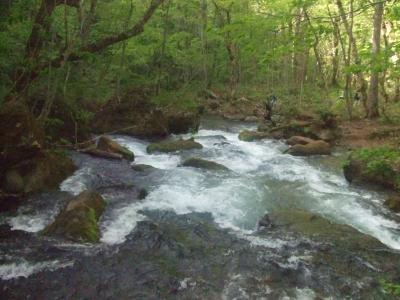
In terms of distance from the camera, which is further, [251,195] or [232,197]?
[251,195]

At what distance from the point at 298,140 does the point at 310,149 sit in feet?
4.87

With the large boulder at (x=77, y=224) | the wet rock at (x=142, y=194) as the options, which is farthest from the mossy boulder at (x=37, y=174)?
the wet rock at (x=142, y=194)

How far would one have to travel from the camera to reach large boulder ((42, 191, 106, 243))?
7.70 meters

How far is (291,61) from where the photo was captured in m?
40.1

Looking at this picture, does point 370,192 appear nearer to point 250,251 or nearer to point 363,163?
point 363,163

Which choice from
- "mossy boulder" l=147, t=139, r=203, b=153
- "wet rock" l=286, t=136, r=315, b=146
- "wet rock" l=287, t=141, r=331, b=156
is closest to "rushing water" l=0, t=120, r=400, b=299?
"mossy boulder" l=147, t=139, r=203, b=153

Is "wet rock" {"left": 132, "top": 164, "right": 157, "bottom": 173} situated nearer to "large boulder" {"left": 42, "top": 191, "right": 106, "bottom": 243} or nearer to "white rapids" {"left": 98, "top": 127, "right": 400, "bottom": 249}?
"white rapids" {"left": 98, "top": 127, "right": 400, "bottom": 249}

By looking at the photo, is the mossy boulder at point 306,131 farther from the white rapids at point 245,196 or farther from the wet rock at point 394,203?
the wet rock at point 394,203

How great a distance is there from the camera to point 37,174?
10.2 meters

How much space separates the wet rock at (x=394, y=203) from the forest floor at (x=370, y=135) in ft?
18.9

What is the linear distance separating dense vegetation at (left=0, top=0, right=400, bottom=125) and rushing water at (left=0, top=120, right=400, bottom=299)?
6.64ft

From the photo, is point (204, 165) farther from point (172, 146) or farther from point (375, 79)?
point (375, 79)

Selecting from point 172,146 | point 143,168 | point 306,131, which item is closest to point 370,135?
point 306,131

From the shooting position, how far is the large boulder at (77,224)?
7695 millimetres
